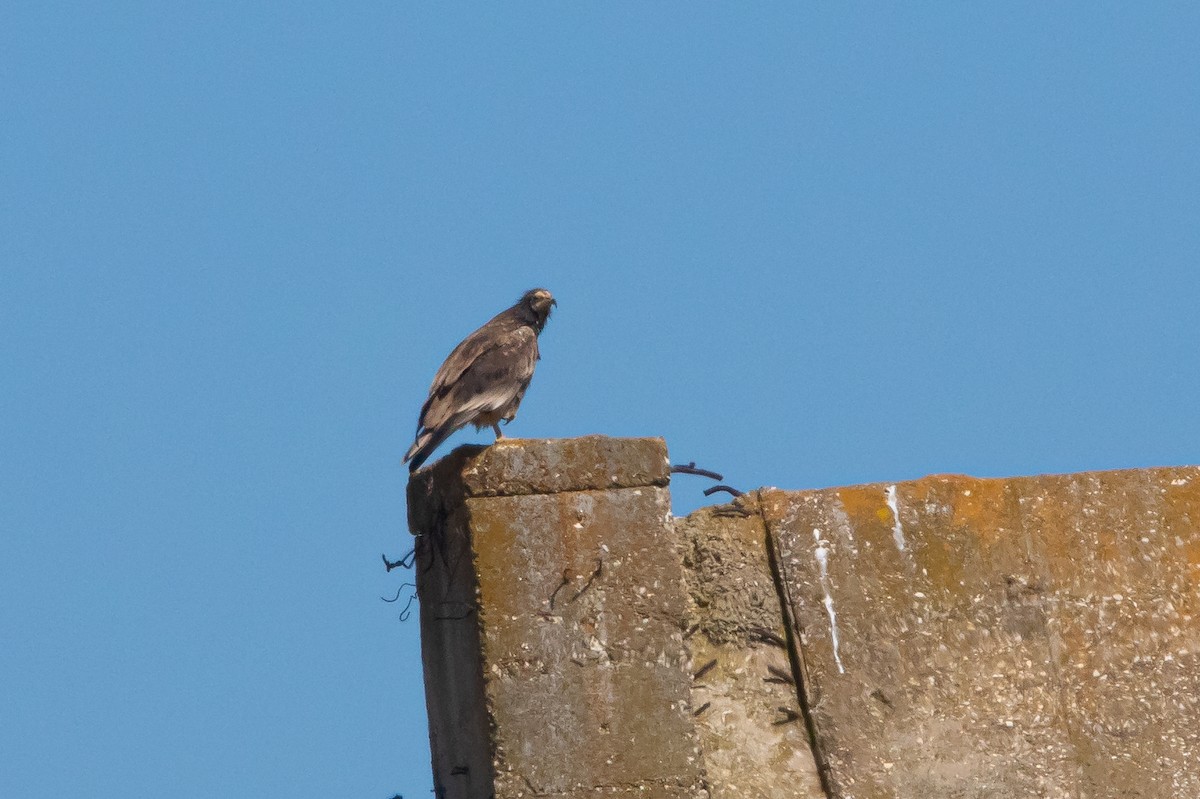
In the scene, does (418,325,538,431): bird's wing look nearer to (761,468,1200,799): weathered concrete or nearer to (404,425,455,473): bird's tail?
(404,425,455,473): bird's tail

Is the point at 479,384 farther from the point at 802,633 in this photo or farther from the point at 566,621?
the point at 802,633

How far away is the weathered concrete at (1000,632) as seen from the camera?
5297mm

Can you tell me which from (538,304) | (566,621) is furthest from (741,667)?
(538,304)

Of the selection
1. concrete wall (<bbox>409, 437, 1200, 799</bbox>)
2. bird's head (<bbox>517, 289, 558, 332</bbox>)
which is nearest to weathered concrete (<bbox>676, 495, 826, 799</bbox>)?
concrete wall (<bbox>409, 437, 1200, 799</bbox>)

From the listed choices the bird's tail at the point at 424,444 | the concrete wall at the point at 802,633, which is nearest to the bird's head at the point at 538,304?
the bird's tail at the point at 424,444

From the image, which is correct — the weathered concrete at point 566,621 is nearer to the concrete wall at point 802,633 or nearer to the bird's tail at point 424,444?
the concrete wall at point 802,633

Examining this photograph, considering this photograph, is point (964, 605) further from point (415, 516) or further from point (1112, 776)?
point (415, 516)

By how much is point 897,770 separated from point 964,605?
56cm

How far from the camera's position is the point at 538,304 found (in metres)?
7.70

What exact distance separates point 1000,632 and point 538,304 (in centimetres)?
296

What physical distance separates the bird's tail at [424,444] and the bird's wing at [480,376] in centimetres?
3

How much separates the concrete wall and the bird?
364 mm

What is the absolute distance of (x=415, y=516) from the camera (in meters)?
5.64

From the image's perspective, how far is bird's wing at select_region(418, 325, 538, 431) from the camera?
19.9ft
